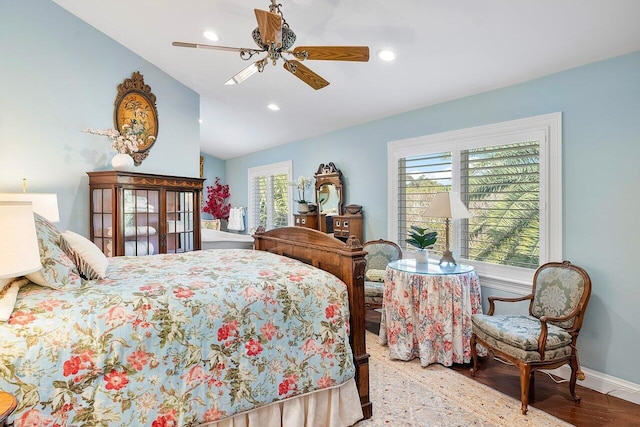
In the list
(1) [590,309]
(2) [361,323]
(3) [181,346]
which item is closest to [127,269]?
(3) [181,346]

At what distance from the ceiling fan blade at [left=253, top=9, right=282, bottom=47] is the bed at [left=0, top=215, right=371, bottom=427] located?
122 centimetres

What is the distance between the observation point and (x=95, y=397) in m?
1.38

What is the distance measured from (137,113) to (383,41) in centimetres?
328

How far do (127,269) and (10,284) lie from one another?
2.22 feet

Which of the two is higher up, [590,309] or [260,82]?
[260,82]

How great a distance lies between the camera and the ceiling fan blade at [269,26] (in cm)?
183

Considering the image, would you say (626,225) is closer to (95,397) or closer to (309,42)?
(309,42)

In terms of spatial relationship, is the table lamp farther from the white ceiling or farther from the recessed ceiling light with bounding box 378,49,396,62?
the recessed ceiling light with bounding box 378,49,396,62

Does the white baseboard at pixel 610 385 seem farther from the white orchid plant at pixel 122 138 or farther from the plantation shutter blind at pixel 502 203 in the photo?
the white orchid plant at pixel 122 138

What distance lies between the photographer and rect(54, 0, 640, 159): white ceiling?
235 centimetres

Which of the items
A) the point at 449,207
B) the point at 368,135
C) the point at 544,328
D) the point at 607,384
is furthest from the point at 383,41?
the point at 607,384

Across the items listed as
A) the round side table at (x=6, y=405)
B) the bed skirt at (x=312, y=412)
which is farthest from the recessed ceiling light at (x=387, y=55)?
the round side table at (x=6, y=405)

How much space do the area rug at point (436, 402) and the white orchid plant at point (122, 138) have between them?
11.9 ft

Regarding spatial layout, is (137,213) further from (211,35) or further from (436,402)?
(436,402)
